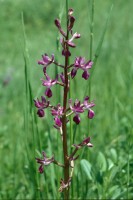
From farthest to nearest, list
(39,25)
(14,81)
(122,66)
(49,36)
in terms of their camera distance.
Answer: (39,25) → (49,36) → (14,81) → (122,66)

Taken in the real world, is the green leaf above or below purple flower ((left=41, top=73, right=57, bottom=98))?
below

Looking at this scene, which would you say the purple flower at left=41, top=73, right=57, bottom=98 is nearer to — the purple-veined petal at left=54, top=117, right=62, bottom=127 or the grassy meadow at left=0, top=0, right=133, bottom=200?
the purple-veined petal at left=54, top=117, right=62, bottom=127

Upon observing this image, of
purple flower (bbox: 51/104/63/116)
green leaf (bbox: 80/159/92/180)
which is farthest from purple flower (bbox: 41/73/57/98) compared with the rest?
green leaf (bbox: 80/159/92/180)

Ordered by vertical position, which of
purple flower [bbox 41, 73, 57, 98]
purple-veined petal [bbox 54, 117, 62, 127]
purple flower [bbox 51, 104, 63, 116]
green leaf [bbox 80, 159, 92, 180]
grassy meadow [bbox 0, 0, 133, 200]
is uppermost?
purple flower [bbox 41, 73, 57, 98]

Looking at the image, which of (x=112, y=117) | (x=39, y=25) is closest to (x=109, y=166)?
(x=112, y=117)

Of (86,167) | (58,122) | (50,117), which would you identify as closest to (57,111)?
(58,122)

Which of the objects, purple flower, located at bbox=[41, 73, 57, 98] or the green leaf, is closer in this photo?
purple flower, located at bbox=[41, 73, 57, 98]

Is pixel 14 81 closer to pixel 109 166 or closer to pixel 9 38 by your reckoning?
pixel 9 38

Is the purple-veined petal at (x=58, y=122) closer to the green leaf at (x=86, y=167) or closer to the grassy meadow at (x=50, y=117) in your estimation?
the grassy meadow at (x=50, y=117)

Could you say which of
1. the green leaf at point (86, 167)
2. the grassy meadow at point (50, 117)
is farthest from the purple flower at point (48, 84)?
the green leaf at point (86, 167)
